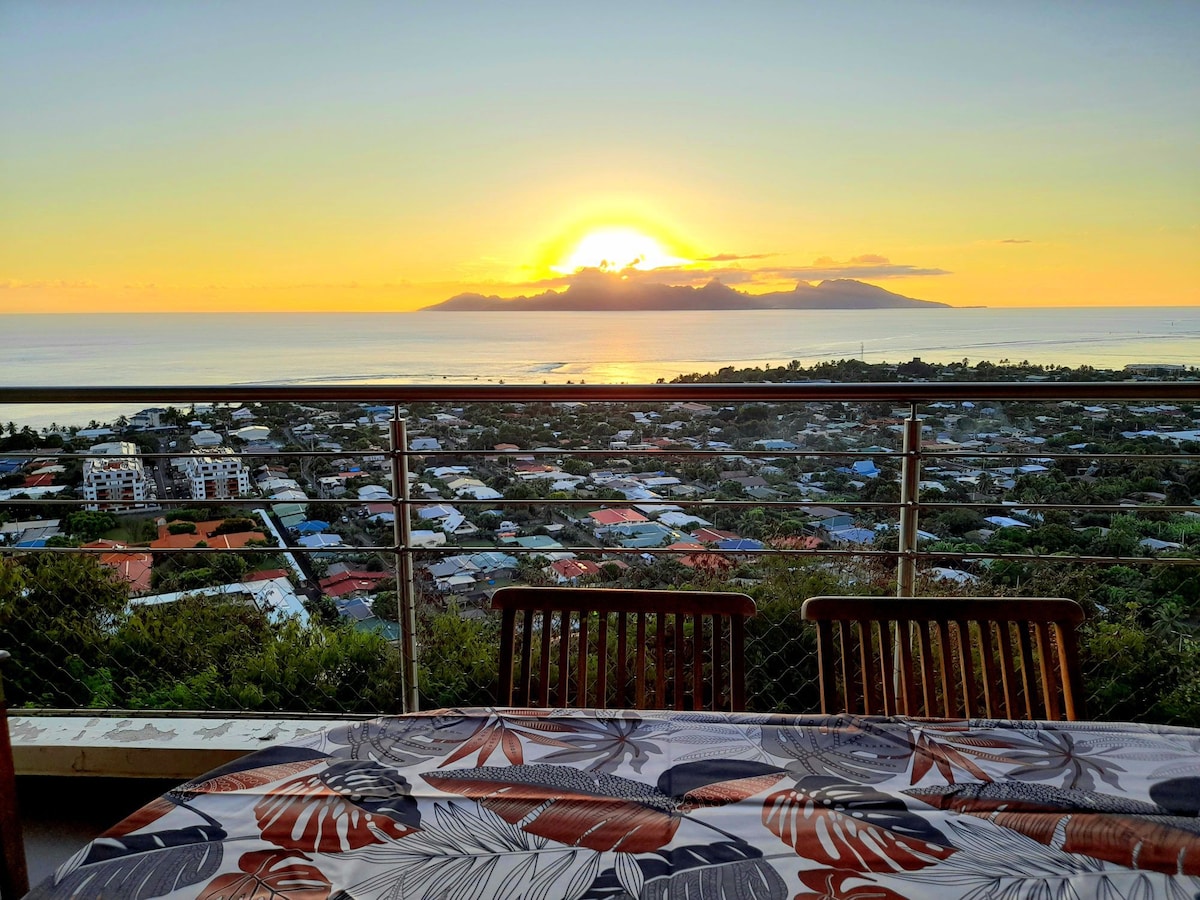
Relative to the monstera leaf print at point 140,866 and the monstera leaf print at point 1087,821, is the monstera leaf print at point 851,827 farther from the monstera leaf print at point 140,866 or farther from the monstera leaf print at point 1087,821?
the monstera leaf print at point 140,866

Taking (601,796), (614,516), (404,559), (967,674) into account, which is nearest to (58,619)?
(404,559)

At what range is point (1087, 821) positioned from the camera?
32.6 inches

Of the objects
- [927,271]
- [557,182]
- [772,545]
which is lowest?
[772,545]

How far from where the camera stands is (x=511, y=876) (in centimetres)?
73

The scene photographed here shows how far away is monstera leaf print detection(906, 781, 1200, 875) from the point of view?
770 mm

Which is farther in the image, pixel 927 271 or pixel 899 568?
pixel 927 271

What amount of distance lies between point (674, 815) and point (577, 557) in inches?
86.8

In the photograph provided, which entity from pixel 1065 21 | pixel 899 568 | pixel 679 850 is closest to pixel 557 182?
pixel 1065 21

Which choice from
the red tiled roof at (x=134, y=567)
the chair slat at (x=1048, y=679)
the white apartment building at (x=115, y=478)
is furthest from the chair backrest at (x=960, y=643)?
the red tiled roof at (x=134, y=567)

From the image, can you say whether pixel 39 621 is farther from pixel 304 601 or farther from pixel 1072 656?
pixel 1072 656

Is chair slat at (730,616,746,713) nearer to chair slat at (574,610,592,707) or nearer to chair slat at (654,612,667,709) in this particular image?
chair slat at (654,612,667,709)

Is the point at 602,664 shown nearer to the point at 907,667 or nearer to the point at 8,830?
the point at 907,667

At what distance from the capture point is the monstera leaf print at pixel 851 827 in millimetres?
761

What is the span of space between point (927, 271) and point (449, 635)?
Result: 406 cm
